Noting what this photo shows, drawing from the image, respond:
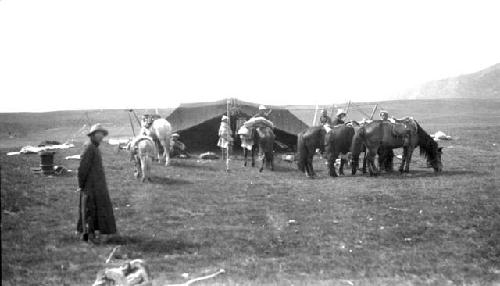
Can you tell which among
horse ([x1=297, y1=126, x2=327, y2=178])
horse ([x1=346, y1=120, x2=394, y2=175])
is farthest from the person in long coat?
horse ([x1=346, y1=120, x2=394, y2=175])

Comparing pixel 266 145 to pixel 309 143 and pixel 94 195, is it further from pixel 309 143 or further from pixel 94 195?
pixel 94 195

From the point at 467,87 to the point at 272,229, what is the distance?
93.7m

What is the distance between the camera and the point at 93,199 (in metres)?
8.91

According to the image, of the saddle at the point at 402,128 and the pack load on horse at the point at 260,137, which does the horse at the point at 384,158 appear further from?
the pack load on horse at the point at 260,137

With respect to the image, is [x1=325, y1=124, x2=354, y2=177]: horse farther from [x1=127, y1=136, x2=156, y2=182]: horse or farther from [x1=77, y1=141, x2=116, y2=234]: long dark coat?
[x1=77, y1=141, x2=116, y2=234]: long dark coat

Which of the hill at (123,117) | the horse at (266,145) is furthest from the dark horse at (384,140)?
the hill at (123,117)

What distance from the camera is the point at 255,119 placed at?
2038cm

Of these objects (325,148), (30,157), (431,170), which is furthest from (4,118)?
(431,170)

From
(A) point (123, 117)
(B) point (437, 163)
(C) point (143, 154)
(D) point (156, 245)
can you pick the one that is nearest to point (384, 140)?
(B) point (437, 163)

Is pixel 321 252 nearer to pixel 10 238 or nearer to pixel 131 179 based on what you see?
pixel 10 238

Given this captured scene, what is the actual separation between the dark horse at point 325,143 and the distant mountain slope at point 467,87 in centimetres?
7067

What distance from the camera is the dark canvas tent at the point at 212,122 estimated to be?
2450 centimetres

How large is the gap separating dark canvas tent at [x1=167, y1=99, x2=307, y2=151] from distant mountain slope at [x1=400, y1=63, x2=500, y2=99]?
65.0 m

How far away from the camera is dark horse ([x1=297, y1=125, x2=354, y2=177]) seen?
17344 mm
